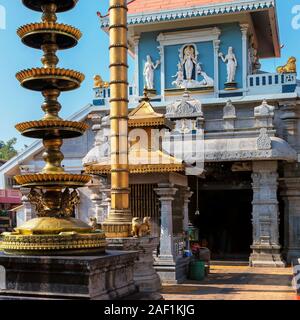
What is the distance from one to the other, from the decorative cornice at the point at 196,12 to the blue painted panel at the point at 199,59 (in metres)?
1.28

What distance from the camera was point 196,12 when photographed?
66.9 feet

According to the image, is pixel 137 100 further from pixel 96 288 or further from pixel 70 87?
pixel 96 288

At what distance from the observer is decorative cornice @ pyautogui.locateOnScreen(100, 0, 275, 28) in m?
19.8

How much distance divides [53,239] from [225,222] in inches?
664

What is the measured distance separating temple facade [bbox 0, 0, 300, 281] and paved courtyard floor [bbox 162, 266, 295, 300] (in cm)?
125

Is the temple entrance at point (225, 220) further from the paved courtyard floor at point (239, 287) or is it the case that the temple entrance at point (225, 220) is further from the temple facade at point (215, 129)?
the paved courtyard floor at point (239, 287)

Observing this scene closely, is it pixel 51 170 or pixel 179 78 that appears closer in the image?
pixel 51 170

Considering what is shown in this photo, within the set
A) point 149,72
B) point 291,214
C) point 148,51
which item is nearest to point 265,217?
point 291,214

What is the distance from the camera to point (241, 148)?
1833 centimetres

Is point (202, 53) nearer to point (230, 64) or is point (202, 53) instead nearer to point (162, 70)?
point (230, 64)

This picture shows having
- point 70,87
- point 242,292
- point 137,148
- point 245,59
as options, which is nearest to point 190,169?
point 137,148

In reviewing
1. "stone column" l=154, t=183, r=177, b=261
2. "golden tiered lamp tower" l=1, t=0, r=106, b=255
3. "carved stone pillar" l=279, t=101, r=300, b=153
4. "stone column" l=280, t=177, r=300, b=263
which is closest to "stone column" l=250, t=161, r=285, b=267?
"stone column" l=280, t=177, r=300, b=263

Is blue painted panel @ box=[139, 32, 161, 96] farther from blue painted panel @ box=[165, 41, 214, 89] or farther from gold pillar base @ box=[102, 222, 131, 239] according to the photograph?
gold pillar base @ box=[102, 222, 131, 239]

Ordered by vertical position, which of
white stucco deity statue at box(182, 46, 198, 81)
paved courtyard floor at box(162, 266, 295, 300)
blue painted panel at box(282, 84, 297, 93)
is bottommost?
paved courtyard floor at box(162, 266, 295, 300)
